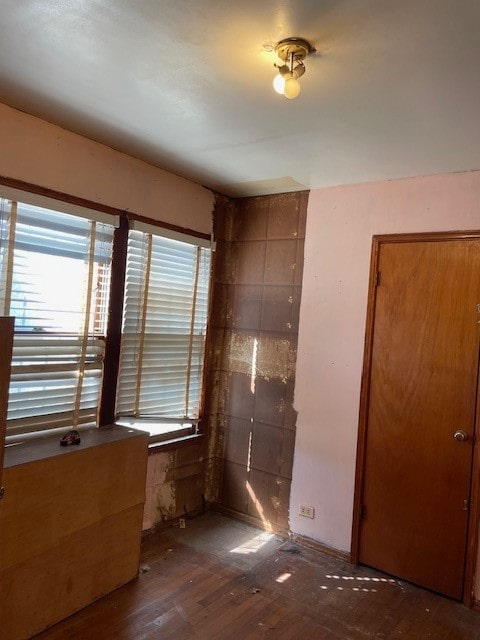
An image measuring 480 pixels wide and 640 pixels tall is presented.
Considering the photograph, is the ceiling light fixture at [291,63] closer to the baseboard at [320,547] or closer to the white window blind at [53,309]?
the white window blind at [53,309]

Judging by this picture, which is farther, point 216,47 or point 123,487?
A: point 123,487

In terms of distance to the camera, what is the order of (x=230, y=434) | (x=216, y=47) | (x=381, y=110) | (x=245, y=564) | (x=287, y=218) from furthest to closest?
(x=230, y=434) → (x=287, y=218) → (x=245, y=564) → (x=381, y=110) → (x=216, y=47)

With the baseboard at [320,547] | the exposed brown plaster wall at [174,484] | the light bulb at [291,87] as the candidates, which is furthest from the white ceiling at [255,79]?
the baseboard at [320,547]

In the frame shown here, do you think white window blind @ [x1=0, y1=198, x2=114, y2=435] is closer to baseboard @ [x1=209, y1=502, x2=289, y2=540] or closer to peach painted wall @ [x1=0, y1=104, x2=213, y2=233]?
peach painted wall @ [x1=0, y1=104, x2=213, y2=233]

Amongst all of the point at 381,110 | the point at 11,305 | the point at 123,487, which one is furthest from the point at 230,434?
the point at 381,110

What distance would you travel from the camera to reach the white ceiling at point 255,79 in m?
1.46

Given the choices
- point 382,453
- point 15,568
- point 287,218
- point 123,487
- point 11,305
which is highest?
point 287,218

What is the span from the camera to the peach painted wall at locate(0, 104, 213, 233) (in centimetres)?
237

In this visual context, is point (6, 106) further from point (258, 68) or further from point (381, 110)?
point (381, 110)

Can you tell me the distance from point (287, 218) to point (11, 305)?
204cm

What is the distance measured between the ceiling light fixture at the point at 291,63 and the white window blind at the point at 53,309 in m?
1.51

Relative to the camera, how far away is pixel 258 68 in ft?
5.79

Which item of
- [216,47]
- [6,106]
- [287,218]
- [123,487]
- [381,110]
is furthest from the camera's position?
[287,218]

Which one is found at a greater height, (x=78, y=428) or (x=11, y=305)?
(x=11, y=305)
